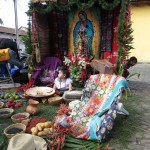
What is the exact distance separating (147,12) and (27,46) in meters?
9.03

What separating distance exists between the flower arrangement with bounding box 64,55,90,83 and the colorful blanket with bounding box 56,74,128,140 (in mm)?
2179

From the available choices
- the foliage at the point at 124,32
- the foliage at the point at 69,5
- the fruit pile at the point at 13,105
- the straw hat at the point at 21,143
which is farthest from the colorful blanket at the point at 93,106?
the foliage at the point at 69,5

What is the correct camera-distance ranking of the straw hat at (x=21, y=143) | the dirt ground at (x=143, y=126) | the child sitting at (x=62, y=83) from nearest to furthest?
the straw hat at (x=21, y=143) < the dirt ground at (x=143, y=126) < the child sitting at (x=62, y=83)

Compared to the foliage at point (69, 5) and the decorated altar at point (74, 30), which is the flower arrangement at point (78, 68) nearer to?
the decorated altar at point (74, 30)

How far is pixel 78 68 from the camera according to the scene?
659 centimetres

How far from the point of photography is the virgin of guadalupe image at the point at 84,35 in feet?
24.2

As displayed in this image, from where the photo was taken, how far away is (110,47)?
7188 millimetres

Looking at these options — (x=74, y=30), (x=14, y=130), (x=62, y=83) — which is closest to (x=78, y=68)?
(x=62, y=83)

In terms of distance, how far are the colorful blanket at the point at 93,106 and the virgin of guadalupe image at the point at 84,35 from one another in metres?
3.23

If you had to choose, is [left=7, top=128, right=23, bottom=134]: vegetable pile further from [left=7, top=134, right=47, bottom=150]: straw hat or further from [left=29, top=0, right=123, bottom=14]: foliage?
[left=29, top=0, right=123, bottom=14]: foliage

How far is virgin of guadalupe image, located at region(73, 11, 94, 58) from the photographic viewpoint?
290 inches

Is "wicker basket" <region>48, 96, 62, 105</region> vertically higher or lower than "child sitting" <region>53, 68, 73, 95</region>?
lower

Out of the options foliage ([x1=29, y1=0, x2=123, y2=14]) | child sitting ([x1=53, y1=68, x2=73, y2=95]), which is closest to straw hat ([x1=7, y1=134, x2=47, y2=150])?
child sitting ([x1=53, y1=68, x2=73, y2=95])

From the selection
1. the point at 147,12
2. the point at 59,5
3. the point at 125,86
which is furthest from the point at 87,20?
the point at 147,12
